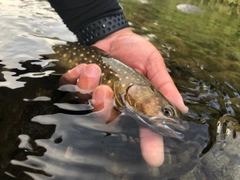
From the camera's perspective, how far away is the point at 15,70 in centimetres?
317

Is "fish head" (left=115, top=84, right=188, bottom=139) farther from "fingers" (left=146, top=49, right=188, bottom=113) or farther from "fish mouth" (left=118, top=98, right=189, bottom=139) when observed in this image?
"fingers" (left=146, top=49, right=188, bottom=113)

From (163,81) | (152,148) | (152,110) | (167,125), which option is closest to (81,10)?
(163,81)

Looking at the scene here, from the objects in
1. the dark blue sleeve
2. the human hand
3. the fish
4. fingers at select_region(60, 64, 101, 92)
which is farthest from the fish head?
the dark blue sleeve

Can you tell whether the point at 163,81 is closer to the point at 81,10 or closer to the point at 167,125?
the point at 167,125

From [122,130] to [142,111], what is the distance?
0.90 ft

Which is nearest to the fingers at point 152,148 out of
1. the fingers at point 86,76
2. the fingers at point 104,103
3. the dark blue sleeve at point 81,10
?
the fingers at point 104,103

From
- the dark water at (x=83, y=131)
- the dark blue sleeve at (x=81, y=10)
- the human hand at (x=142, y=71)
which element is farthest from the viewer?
the dark blue sleeve at (x=81, y=10)

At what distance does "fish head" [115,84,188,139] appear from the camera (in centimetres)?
242

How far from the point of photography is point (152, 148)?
2102 millimetres

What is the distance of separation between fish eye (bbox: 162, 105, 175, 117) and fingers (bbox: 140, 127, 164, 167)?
0.78ft

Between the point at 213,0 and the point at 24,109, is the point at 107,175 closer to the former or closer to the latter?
the point at 24,109

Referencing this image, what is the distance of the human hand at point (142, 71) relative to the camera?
2158 mm

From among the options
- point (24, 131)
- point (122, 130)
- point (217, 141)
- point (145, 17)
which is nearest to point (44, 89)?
point (24, 131)

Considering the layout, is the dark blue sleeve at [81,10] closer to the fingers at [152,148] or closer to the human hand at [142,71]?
the human hand at [142,71]
